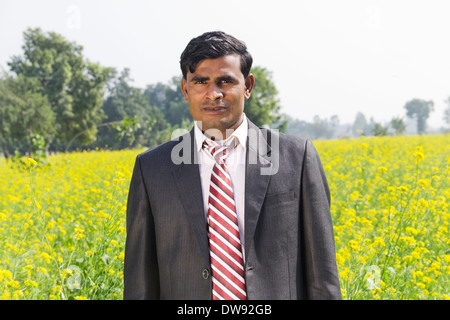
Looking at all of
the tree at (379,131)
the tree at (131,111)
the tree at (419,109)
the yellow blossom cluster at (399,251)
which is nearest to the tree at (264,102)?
the tree at (131,111)

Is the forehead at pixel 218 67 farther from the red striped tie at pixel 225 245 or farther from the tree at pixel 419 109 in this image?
the tree at pixel 419 109

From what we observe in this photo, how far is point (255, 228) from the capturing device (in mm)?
1325

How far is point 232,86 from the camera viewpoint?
138 cm

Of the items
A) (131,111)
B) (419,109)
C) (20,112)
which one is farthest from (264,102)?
(419,109)

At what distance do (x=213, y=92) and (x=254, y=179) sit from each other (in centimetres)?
31

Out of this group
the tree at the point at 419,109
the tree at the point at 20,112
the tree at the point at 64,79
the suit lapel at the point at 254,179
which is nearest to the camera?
the suit lapel at the point at 254,179

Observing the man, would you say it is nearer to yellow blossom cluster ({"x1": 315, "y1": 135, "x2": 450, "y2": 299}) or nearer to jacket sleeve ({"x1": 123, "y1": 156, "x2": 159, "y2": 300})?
jacket sleeve ({"x1": 123, "y1": 156, "x2": 159, "y2": 300})

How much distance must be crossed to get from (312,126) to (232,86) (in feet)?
265

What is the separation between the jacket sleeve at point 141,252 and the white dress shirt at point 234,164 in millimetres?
214

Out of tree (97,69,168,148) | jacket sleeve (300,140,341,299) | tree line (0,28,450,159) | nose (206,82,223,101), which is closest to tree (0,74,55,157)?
tree line (0,28,450,159)

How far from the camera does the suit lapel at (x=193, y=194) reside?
1.34 metres

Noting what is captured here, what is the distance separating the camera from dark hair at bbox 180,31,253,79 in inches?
54.6

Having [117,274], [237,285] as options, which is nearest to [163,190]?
[237,285]

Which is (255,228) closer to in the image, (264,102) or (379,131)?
(379,131)
